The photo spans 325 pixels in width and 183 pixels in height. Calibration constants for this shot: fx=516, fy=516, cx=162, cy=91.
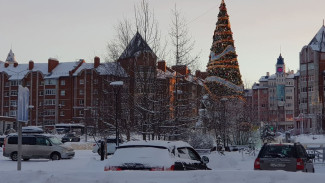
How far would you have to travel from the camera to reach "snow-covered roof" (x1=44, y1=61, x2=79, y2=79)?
359 feet

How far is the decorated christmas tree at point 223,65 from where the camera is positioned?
54125mm

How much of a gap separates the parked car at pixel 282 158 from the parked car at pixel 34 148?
17.9 meters

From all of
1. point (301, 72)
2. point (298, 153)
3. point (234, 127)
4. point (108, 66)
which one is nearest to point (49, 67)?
point (301, 72)

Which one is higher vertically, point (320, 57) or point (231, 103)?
point (320, 57)

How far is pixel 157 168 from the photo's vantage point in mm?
10422

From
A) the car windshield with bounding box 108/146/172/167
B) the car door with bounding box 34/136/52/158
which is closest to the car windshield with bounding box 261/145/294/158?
the car windshield with bounding box 108/146/172/167

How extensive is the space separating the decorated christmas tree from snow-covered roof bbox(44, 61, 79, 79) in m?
60.1

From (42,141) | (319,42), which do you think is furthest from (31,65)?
(42,141)

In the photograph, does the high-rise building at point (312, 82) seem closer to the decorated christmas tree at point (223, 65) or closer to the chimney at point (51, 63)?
the decorated christmas tree at point (223, 65)

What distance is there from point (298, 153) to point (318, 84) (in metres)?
93.1

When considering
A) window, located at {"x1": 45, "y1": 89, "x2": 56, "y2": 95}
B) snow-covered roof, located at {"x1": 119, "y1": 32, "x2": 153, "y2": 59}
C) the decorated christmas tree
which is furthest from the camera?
window, located at {"x1": 45, "y1": 89, "x2": 56, "y2": 95}

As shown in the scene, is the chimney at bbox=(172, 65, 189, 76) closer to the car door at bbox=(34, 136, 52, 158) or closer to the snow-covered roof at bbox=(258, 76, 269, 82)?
the car door at bbox=(34, 136, 52, 158)

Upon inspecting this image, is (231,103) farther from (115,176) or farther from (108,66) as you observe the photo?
(115,176)

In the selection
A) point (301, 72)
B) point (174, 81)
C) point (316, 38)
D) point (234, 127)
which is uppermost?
point (316, 38)
